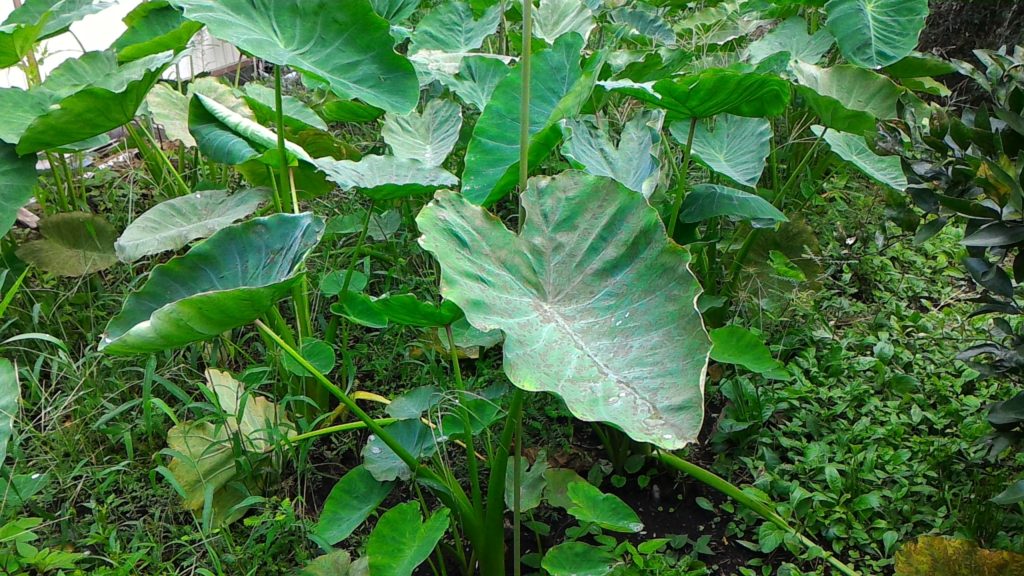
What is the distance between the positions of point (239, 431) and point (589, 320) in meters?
0.84

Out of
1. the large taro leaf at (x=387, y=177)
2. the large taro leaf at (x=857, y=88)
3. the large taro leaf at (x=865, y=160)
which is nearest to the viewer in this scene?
the large taro leaf at (x=387, y=177)

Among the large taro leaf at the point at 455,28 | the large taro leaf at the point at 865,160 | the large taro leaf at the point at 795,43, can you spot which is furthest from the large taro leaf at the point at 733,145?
the large taro leaf at the point at 455,28

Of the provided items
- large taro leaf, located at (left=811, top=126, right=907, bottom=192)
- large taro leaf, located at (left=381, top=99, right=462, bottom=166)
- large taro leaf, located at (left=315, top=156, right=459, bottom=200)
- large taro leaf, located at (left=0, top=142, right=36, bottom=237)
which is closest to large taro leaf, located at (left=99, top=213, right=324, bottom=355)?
large taro leaf, located at (left=315, top=156, right=459, bottom=200)

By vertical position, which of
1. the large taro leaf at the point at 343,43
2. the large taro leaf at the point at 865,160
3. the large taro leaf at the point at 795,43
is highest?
the large taro leaf at the point at 343,43

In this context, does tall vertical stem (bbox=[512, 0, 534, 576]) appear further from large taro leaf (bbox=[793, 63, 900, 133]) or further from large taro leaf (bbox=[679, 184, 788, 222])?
large taro leaf (bbox=[793, 63, 900, 133])

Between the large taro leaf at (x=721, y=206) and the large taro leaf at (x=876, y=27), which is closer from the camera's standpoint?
the large taro leaf at (x=721, y=206)

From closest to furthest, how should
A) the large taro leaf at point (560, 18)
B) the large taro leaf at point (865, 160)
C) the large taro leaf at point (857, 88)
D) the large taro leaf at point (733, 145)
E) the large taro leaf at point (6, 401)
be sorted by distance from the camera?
the large taro leaf at point (6, 401)
the large taro leaf at point (733, 145)
the large taro leaf at point (865, 160)
the large taro leaf at point (857, 88)
the large taro leaf at point (560, 18)

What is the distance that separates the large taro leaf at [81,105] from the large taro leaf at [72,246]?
0.33 meters

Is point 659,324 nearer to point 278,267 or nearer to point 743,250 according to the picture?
point 278,267

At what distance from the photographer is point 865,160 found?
7.36 feet

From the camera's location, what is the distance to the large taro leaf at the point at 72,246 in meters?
2.35

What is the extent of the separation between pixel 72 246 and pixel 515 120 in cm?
143

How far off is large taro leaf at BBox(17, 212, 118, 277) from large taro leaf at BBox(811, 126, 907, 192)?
198 cm

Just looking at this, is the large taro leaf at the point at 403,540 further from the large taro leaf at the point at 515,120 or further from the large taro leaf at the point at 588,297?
the large taro leaf at the point at 515,120
